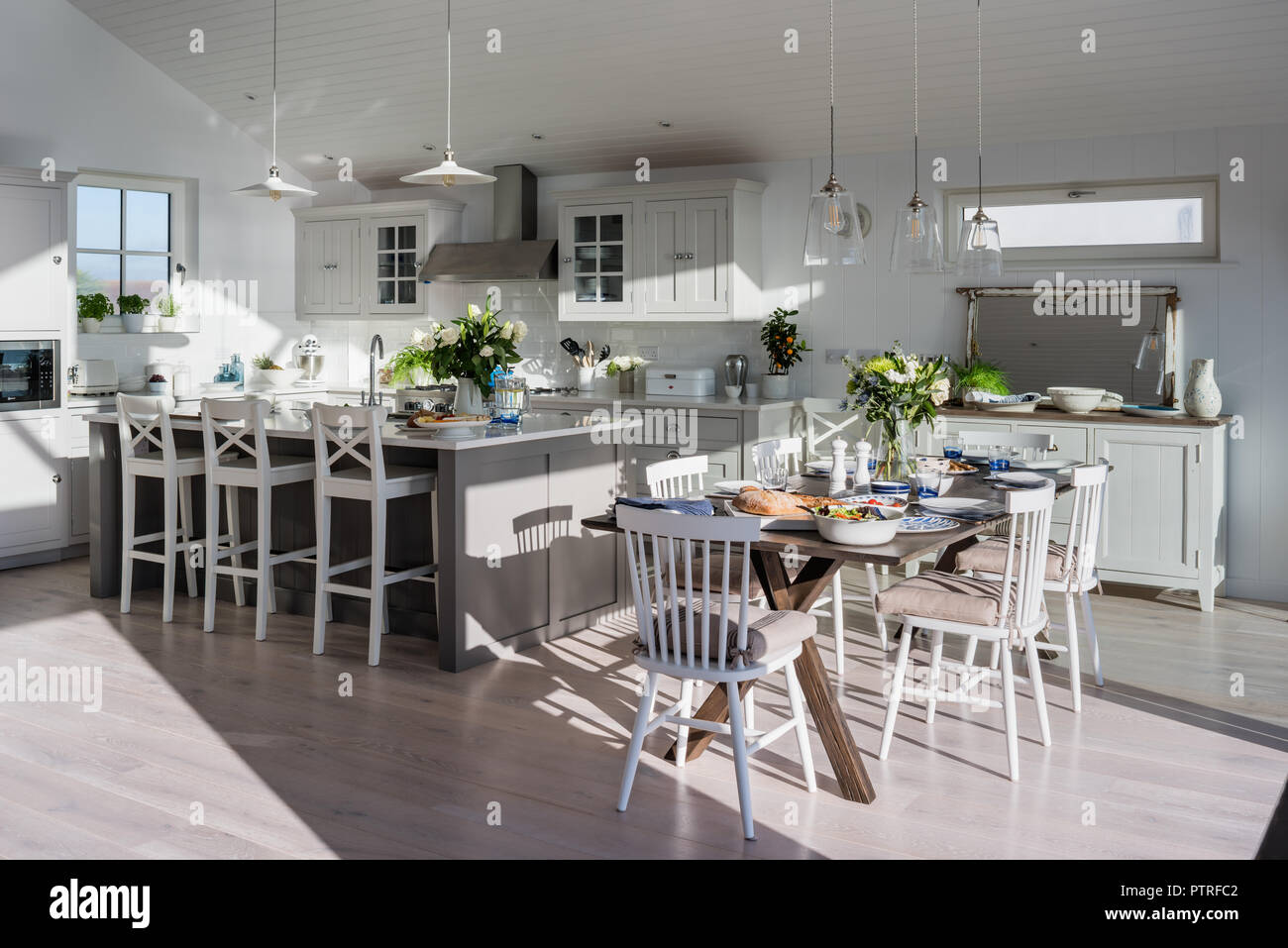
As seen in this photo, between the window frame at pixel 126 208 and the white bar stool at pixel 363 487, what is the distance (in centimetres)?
311

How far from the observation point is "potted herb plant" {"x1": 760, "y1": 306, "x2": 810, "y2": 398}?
22.7 feet

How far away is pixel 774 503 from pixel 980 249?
3.84ft

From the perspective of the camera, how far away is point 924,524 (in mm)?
3541

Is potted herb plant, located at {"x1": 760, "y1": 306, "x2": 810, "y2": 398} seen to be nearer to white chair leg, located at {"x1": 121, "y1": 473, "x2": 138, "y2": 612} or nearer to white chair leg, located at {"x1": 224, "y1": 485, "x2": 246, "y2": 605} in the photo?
white chair leg, located at {"x1": 224, "y1": 485, "x2": 246, "y2": 605}

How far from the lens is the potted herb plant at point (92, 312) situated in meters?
7.33

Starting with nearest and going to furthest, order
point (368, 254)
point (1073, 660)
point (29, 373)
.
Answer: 1. point (1073, 660)
2. point (29, 373)
3. point (368, 254)

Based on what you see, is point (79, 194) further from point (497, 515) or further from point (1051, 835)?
point (1051, 835)

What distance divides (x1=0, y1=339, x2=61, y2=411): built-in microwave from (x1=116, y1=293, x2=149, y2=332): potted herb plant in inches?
36.1

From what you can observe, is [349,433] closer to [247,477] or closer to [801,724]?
[247,477]

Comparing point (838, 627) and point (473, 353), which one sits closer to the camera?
point (838, 627)

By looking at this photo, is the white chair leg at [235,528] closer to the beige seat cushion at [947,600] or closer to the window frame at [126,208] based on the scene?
the window frame at [126,208]

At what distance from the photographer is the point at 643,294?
7211 millimetres

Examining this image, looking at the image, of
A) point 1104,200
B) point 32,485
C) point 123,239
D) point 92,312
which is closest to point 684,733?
point 1104,200

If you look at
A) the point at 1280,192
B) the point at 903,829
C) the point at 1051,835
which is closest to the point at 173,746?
the point at 903,829
